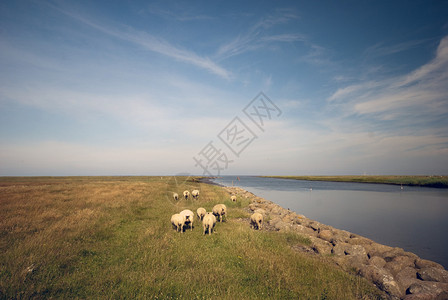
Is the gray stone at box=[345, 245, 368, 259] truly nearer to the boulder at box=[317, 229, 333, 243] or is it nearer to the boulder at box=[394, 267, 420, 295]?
the boulder at box=[394, 267, 420, 295]

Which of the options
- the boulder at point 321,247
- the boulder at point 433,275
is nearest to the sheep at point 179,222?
the boulder at point 321,247

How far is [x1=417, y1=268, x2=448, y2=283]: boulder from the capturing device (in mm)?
7747

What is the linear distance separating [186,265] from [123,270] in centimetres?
226

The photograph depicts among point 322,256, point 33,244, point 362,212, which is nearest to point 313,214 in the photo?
point 362,212

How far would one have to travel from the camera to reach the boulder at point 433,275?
7.75m

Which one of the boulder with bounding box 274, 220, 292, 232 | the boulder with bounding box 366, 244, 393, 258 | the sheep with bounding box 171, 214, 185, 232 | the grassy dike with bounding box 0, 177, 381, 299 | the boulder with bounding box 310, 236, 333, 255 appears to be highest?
the sheep with bounding box 171, 214, 185, 232

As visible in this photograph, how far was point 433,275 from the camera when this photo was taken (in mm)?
7883

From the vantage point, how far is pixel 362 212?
2612 cm

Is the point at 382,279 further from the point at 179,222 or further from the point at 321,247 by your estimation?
the point at 179,222

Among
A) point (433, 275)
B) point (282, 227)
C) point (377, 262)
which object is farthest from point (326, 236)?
point (433, 275)

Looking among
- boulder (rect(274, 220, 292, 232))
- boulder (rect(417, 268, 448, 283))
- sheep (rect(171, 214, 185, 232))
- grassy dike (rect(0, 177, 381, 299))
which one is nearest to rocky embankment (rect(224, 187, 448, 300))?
boulder (rect(417, 268, 448, 283))

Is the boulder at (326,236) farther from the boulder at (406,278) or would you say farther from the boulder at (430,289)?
the boulder at (430,289)

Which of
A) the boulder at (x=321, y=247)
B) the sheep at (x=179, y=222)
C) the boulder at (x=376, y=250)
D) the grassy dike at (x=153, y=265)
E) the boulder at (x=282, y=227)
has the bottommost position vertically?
the boulder at (x=376, y=250)

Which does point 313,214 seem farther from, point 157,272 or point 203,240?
point 157,272
